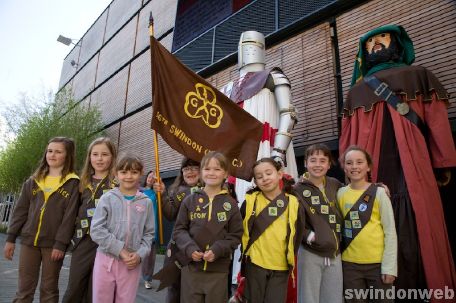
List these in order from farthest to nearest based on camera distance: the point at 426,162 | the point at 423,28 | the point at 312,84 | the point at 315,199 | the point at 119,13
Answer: the point at 119,13 < the point at 312,84 < the point at 423,28 < the point at 426,162 < the point at 315,199

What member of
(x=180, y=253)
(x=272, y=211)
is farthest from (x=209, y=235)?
(x=272, y=211)

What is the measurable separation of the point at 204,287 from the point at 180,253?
26 centimetres

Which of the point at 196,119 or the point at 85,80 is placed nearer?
the point at 196,119

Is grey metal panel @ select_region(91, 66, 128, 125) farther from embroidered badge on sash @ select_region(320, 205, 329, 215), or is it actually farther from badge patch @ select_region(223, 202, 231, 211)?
embroidered badge on sash @ select_region(320, 205, 329, 215)

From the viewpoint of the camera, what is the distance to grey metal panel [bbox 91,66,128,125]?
1089cm

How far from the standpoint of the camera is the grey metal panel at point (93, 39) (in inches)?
571

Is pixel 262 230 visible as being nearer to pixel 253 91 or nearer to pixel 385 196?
pixel 385 196

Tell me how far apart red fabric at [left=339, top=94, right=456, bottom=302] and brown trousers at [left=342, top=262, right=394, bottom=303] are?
47cm

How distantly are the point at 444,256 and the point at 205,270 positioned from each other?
1.81m

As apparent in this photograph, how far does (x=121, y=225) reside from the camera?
218cm

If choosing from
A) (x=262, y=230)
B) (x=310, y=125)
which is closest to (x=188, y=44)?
(x=310, y=125)

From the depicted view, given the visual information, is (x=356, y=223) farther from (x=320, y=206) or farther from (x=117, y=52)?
(x=117, y=52)

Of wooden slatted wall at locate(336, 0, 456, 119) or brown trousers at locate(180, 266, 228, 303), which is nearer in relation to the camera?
brown trousers at locate(180, 266, 228, 303)

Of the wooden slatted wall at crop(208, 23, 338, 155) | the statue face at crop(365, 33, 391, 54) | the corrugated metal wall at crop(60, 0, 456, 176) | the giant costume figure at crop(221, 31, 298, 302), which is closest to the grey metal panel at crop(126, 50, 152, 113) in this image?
the corrugated metal wall at crop(60, 0, 456, 176)
